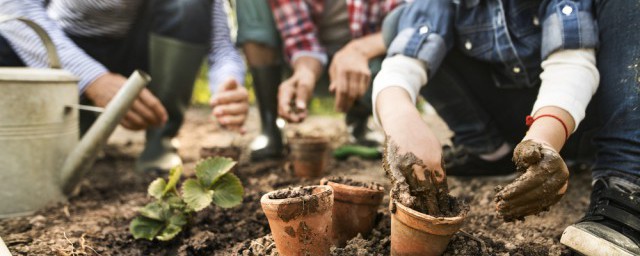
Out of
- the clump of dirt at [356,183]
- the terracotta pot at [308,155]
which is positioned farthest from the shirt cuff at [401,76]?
the terracotta pot at [308,155]

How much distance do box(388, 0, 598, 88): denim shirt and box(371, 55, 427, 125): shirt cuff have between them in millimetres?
27

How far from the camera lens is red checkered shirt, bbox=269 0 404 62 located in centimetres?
253

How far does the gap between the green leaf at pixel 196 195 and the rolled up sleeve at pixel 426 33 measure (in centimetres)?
79

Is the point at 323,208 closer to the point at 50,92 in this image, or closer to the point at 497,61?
the point at 497,61

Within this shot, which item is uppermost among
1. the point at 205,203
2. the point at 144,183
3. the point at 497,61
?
the point at 497,61

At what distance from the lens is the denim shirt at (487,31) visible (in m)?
1.67

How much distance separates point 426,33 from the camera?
1712mm

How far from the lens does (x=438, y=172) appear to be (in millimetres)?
1232

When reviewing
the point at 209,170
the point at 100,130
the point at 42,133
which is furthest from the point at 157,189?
the point at 42,133

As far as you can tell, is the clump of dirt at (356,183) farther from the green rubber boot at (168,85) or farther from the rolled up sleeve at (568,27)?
the green rubber boot at (168,85)

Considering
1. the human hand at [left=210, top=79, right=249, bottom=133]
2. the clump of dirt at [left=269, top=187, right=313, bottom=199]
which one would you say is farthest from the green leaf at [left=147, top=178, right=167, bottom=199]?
the human hand at [left=210, top=79, right=249, bottom=133]

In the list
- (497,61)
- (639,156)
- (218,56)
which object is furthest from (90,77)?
(639,156)

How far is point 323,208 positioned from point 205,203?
18.4 inches

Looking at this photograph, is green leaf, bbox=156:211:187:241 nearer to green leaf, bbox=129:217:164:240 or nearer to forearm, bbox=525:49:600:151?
green leaf, bbox=129:217:164:240
